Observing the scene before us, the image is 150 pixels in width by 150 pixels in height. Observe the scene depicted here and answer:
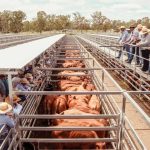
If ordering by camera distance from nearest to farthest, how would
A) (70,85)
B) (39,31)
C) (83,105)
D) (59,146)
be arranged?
1. (59,146)
2. (83,105)
3. (70,85)
4. (39,31)

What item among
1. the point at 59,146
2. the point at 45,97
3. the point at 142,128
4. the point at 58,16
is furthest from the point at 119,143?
the point at 58,16

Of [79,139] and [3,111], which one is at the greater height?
[3,111]

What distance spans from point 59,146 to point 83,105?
154 centimetres

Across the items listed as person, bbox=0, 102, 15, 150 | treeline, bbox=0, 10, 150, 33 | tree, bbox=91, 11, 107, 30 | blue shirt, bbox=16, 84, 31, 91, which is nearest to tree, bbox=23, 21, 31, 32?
treeline, bbox=0, 10, 150, 33

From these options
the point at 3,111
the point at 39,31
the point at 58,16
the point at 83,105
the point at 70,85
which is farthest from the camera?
the point at 58,16

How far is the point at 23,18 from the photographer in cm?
10638

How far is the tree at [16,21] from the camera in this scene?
102 metres

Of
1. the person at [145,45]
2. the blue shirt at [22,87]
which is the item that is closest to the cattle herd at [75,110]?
the blue shirt at [22,87]

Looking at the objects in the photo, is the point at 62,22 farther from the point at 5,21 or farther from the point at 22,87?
the point at 22,87

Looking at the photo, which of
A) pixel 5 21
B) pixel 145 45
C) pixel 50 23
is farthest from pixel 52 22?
pixel 145 45

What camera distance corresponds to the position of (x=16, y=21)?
339ft

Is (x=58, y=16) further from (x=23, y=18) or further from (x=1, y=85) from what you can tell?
(x=1, y=85)

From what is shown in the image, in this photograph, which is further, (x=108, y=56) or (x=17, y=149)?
(x=108, y=56)

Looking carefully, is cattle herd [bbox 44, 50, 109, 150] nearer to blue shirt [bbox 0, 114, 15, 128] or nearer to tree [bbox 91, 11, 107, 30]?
blue shirt [bbox 0, 114, 15, 128]
